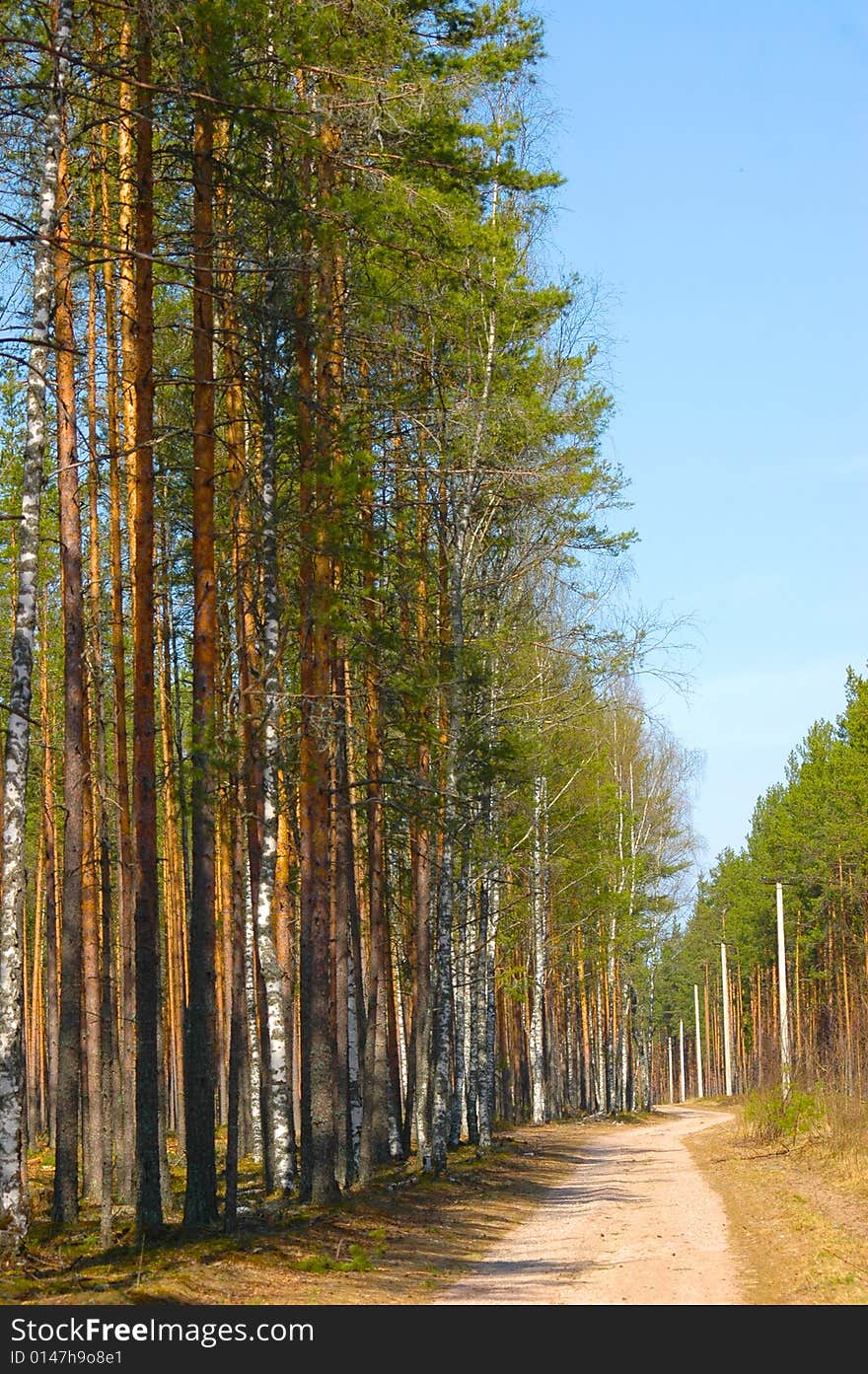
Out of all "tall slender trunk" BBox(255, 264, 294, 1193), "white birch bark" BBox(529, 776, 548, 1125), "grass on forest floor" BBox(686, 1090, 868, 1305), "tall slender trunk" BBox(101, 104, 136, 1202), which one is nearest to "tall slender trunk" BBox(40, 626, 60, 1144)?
"tall slender trunk" BBox(101, 104, 136, 1202)

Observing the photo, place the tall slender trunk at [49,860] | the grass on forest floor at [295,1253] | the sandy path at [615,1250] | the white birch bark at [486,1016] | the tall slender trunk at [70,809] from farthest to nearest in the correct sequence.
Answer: the tall slender trunk at [49,860] < the white birch bark at [486,1016] < the tall slender trunk at [70,809] < the sandy path at [615,1250] < the grass on forest floor at [295,1253]

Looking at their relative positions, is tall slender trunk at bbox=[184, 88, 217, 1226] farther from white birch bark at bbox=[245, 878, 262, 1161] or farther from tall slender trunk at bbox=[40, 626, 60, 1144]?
tall slender trunk at bbox=[40, 626, 60, 1144]

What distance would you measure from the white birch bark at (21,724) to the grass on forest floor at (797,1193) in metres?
5.45

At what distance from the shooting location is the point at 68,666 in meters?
15.9

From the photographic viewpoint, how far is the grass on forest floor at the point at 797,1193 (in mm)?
10603

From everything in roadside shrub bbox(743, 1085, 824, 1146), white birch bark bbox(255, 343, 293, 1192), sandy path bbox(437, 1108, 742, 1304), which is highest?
white birch bark bbox(255, 343, 293, 1192)

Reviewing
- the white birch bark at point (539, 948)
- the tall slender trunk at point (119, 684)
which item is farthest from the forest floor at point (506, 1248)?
the white birch bark at point (539, 948)

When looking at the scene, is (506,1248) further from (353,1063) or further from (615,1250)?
(353,1063)

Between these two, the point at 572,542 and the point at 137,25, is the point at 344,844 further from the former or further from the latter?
the point at 137,25

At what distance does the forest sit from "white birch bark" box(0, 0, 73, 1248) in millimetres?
31

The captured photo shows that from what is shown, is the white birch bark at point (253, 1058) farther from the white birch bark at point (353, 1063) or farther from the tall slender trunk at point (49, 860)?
the tall slender trunk at point (49, 860)

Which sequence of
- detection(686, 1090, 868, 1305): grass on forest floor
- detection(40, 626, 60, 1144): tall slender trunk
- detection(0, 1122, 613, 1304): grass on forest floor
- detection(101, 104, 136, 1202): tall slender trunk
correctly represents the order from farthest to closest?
1. detection(40, 626, 60, 1144): tall slender trunk
2. detection(101, 104, 136, 1202): tall slender trunk
3. detection(686, 1090, 868, 1305): grass on forest floor
4. detection(0, 1122, 613, 1304): grass on forest floor

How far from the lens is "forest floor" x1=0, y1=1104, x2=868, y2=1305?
33.4 feet

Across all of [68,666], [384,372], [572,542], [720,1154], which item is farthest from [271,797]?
[720,1154]
